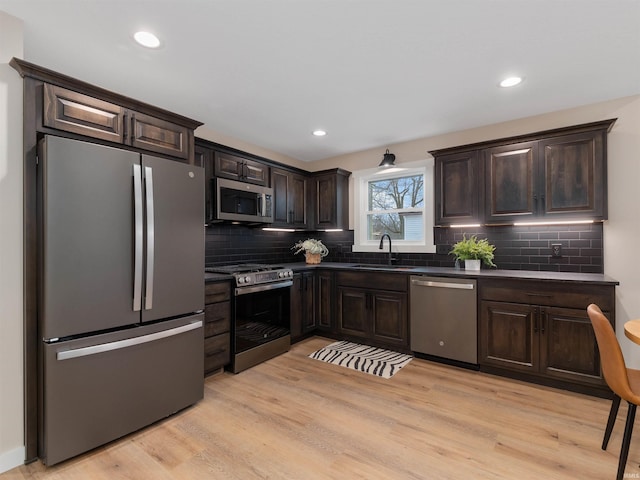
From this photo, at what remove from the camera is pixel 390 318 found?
367 cm

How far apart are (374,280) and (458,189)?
1415mm

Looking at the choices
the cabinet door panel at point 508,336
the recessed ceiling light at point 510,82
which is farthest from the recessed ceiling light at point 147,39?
the cabinet door panel at point 508,336

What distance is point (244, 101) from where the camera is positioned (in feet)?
9.75

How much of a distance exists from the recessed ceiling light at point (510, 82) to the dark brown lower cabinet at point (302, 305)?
2.81 m

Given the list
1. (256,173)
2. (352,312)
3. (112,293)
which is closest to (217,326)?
(112,293)

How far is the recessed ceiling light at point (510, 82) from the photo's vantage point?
8.40 feet

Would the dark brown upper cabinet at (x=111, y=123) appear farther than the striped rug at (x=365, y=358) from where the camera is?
No

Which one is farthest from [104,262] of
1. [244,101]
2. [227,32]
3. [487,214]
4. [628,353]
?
[628,353]

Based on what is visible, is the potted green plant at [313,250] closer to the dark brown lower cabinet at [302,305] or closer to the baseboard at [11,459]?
the dark brown lower cabinet at [302,305]

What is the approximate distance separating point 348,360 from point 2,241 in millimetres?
2962

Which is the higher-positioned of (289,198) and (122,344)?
(289,198)

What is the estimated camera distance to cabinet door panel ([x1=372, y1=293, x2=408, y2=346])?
3.57 meters

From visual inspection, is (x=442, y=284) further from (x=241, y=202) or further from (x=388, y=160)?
(x=241, y=202)

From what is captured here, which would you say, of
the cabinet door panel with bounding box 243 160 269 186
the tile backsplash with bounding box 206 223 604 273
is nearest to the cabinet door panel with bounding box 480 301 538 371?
the tile backsplash with bounding box 206 223 604 273
